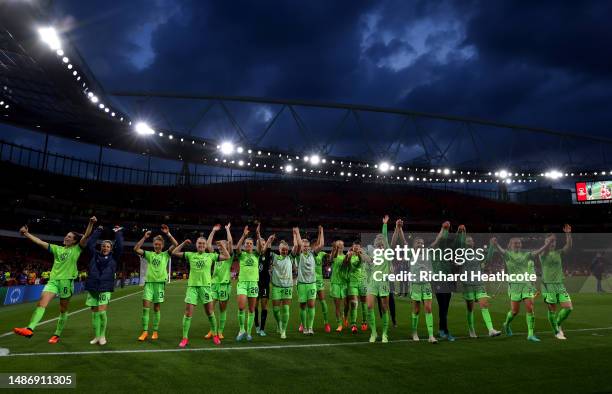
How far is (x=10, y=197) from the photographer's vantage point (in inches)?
1704

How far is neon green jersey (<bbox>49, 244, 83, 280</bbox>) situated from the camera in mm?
9312

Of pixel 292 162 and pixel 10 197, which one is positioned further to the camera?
pixel 292 162

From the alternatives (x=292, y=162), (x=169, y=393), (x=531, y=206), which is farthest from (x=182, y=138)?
(x=531, y=206)

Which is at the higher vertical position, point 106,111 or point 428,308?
point 106,111

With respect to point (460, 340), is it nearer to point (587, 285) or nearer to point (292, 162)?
point (587, 285)

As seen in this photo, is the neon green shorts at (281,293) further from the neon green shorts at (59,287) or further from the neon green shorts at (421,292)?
the neon green shorts at (59,287)

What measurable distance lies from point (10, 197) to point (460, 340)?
48.9m

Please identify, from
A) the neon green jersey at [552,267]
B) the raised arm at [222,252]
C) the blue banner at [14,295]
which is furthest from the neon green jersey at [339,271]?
the blue banner at [14,295]

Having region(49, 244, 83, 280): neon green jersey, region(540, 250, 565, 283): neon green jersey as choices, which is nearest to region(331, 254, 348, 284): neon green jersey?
region(540, 250, 565, 283): neon green jersey

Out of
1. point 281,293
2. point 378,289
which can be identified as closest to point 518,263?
point 378,289

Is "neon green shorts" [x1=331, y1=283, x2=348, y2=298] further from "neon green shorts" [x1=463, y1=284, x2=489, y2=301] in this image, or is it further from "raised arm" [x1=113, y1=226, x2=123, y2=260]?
"raised arm" [x1=113, y1=226, x2=123, y2=260]

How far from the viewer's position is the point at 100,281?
939 centimetres

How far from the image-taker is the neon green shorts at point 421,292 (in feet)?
31.9

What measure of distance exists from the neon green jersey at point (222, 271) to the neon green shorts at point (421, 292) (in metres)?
4.64
